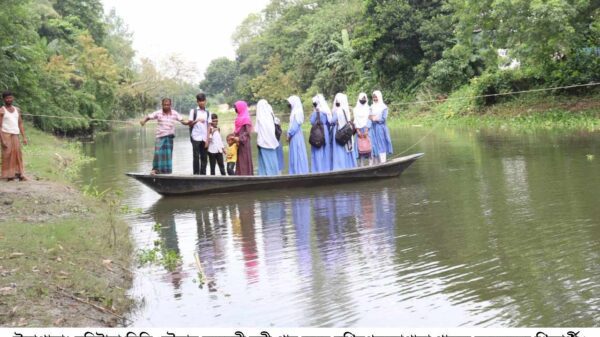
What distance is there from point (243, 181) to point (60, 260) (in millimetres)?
5823

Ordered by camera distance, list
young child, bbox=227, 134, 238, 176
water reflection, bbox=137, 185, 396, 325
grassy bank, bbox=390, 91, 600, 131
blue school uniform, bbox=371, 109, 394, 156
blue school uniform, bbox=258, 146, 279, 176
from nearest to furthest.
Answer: water reflection, bbox=137, 185, 396, 325 → blue school uniform, bbox=258, 146, 279, 176 → young child, bbox=227, 134, 238, 176 → blue school uniform, bbox=371, 109, 394, 156 → grassy bank, bbox=390, 91, 600, 131

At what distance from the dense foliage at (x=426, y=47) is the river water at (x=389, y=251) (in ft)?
25.4

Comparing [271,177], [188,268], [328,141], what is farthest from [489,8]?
[188,268]

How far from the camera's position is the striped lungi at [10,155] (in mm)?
11945

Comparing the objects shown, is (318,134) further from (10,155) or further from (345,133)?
(10,155)

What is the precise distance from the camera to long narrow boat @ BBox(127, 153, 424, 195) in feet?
40.0

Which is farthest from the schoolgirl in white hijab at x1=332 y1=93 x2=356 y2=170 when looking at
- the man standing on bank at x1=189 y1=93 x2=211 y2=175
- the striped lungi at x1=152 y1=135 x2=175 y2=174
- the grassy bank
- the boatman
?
the grassy bank

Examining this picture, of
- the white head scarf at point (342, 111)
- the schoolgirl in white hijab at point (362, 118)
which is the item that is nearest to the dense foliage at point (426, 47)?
the schoolgirl in white hijab at point (362, 118)

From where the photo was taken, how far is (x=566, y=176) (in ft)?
40.7

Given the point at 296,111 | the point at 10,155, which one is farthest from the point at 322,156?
the point at 10,155

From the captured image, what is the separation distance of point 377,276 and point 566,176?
6.86m


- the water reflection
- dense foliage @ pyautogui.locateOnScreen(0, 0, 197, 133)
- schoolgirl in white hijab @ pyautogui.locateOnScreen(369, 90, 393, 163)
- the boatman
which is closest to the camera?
the water reflection

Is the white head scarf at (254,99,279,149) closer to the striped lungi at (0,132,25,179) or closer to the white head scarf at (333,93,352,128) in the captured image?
the white head scarf at (333,93,352,128)

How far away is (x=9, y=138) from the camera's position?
39.3ft
